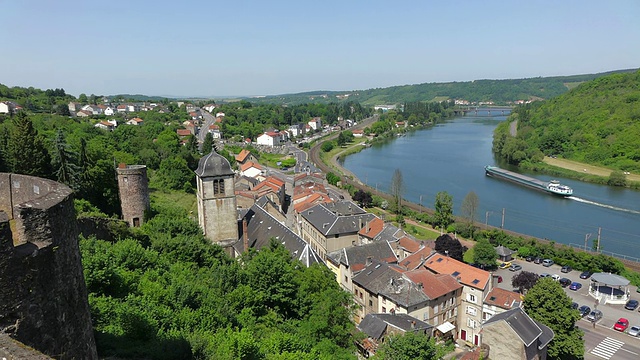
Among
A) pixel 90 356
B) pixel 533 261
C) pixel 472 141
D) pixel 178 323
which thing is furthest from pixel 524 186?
pixel 90 356

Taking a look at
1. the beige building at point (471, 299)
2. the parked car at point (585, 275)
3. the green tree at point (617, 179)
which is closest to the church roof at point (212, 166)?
the beige building at point (471, 299)

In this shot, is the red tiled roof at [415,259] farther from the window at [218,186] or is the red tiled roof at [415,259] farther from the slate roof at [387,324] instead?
the window at [218,186]

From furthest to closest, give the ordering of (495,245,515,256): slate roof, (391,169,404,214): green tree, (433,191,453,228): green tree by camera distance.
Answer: (391,169,404,214): green tree, (433,191,453,228): green tree, (495,245,515,256): slate roof

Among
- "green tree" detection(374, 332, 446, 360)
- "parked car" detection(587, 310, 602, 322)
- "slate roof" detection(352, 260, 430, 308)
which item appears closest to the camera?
"green tree" detection(374, 332, 446, 360)

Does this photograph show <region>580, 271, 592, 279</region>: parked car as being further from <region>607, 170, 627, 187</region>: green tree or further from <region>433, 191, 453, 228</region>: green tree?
<region>607, 170, 627, 187</region>: green tree

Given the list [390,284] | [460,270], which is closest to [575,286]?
[460,270]

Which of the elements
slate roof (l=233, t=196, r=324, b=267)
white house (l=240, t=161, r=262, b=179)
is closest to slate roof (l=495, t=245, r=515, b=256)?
slate roof (l=233, t=196, r=324, b=267)

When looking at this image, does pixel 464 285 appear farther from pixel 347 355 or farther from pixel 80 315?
pixel 80 315
